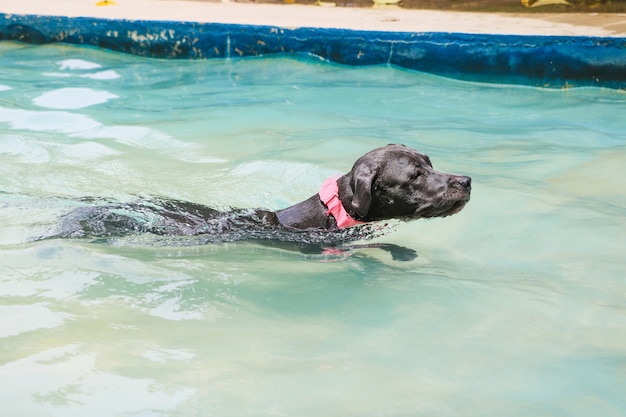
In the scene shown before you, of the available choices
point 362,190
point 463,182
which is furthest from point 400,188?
point 463,182

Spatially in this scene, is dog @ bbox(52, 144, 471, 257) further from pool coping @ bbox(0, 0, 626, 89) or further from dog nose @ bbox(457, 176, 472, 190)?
pool coping @ bbox(0, 0, 626, 89)

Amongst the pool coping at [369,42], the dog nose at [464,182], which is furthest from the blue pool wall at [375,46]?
the dog nose at [464,182]

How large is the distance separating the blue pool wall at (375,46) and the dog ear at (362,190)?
523cm

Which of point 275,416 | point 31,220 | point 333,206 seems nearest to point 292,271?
point 333,206

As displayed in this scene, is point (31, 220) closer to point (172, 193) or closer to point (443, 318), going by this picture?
point (172, 193)

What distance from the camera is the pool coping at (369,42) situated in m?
9.21

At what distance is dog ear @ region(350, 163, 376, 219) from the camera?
187 inches

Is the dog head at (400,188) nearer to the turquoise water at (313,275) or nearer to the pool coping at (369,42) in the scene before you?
the turquoise water at (313,275)

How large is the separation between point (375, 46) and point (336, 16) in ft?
5.71

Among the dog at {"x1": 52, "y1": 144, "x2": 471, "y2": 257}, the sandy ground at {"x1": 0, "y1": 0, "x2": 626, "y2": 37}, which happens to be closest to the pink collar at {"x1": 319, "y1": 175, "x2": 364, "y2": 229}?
the dog at {"x1": 52, "y1": 144, "x2": 471, "y2": 257}

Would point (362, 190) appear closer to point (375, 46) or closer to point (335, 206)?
point (335, 206)

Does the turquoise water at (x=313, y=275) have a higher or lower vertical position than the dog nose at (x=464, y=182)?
lower

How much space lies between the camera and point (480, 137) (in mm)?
7734

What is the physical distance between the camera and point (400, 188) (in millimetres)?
4914
